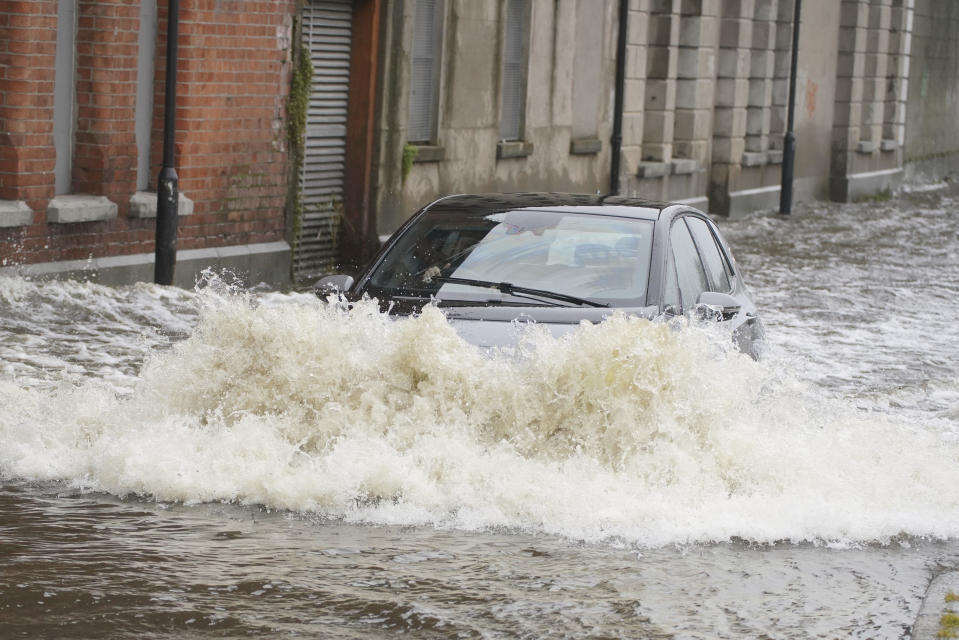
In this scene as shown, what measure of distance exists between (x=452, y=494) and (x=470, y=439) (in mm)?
501

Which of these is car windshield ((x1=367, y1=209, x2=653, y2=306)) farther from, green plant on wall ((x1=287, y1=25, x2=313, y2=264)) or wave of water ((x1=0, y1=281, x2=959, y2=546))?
green plant on wall ((x1=287, y1=25, x2=313, y2=264))

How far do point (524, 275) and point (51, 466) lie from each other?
9.08 ft

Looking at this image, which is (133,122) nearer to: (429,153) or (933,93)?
(429,153)

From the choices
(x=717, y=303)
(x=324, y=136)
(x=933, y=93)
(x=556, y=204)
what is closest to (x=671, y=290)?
(x=717, y=303)

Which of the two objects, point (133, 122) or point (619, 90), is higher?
point (619, 90)

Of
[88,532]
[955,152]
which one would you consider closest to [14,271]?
[88,532]

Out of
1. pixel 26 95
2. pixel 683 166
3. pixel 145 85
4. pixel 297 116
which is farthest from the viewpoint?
pixel 683 166

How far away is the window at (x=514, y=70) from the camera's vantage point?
2242 cm

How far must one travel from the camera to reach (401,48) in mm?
19156

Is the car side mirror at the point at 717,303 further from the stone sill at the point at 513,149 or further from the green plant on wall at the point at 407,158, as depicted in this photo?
the stone sill at the point at 513,149

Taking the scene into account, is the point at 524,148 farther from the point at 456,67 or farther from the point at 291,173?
the point at 291,173

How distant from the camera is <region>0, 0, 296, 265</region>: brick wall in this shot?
14125 mm

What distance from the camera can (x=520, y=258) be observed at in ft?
31.4

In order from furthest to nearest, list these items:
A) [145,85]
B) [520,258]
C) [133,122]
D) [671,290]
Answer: [145,85], [133,122], [520,258], [671,290]
